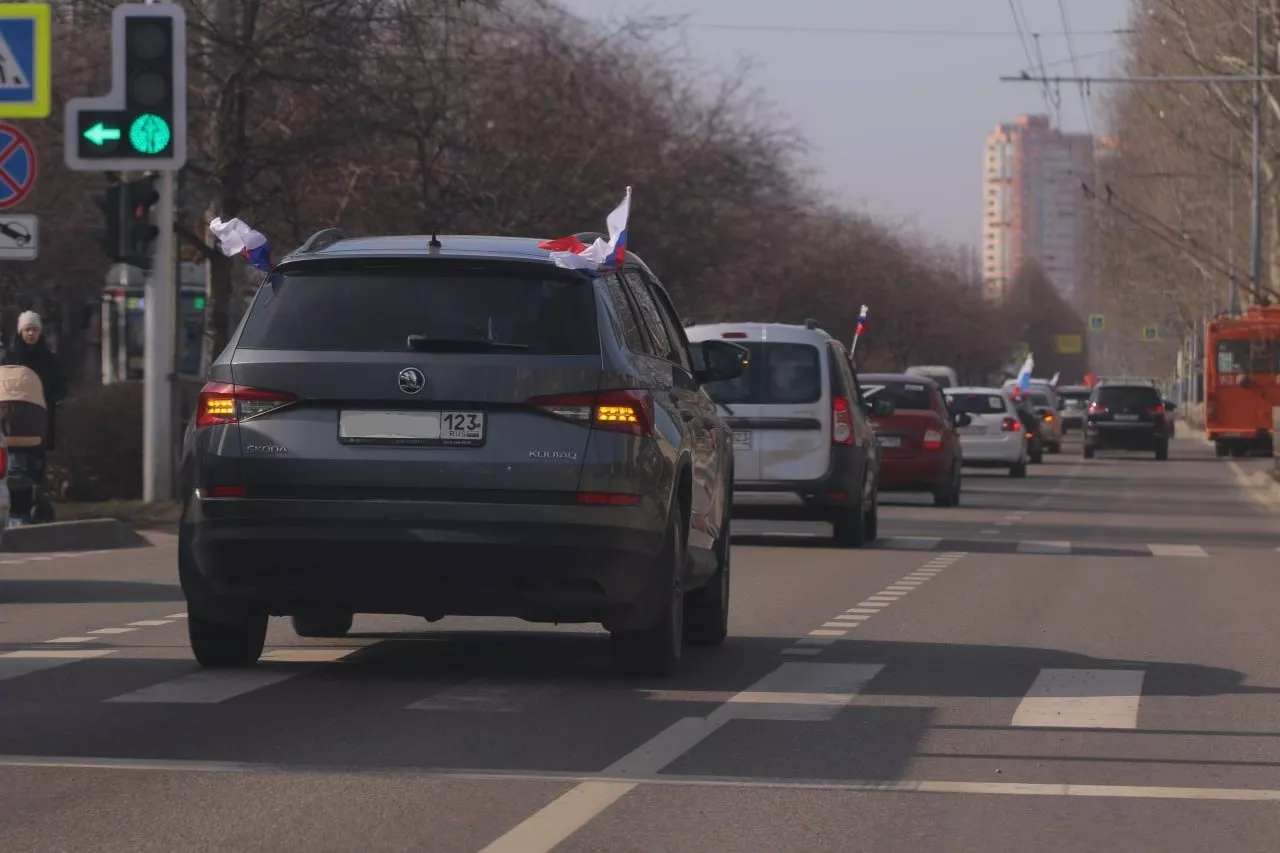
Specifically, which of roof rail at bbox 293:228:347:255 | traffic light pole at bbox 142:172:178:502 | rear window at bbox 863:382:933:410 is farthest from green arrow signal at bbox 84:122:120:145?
rear window at bbox 863:382:933:410

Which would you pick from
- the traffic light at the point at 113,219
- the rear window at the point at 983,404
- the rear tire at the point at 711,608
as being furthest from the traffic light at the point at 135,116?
the rear window at the point at 983,404

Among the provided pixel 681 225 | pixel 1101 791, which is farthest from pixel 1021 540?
pixel 681 225

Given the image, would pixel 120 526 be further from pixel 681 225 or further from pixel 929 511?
pixel 681 225

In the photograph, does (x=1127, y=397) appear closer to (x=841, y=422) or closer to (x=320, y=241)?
(x=841, y=422)

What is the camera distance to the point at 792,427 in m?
20.7

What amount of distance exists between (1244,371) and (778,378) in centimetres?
3727

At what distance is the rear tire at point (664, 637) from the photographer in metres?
10.1

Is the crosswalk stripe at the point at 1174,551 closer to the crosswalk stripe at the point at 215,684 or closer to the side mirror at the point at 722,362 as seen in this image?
the side mirror at the point at 722,362

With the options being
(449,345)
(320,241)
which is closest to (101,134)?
(320,241)

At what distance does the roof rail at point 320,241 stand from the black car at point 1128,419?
45.7 m

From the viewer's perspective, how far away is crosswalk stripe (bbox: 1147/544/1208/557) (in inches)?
846

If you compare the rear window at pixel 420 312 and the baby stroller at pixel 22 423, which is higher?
the rear window at pixel 420 312

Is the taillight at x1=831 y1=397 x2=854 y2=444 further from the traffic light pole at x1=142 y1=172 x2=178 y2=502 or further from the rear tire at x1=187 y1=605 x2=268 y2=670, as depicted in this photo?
the rear tire at x1=187 y1=605 x2=268 y2=670

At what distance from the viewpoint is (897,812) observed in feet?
23.8
